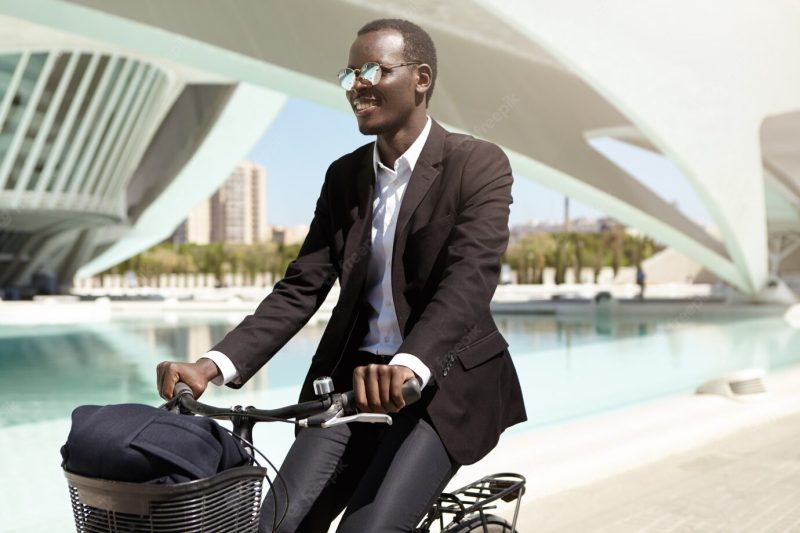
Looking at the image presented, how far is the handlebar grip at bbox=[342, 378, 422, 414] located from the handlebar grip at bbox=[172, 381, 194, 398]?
330mm

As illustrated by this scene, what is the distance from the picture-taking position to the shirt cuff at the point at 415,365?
6.25 feet

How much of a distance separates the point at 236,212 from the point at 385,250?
148 m

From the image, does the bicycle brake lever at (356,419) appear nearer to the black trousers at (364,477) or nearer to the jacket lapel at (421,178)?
the black trousers at (364,477)

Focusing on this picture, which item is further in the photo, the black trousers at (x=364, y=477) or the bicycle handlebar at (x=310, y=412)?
the black trousers at (x=364, y=477)

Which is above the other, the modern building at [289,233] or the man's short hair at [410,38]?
the modern building at [289,233]

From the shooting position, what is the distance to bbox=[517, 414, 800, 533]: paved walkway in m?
4.57

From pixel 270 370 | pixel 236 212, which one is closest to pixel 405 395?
pixel 270 370

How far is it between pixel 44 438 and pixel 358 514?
6210 mm

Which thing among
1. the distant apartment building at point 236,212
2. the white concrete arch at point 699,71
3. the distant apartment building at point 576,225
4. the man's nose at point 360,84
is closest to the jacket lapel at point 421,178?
the man's nose at point 360,84

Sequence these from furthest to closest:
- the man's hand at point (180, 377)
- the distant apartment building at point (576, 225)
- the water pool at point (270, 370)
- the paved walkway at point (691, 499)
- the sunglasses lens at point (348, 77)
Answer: the distant apartment building at point (576, 225)
the water pool at point (270, 370)
the paved walkway at point (691, 499)
the sunglasses lens at point (348, 77)
the man's hand at point (180, 377)

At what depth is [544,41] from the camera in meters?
17.6

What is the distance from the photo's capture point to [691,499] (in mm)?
5055

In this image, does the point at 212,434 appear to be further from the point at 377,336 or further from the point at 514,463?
the point at 514,463

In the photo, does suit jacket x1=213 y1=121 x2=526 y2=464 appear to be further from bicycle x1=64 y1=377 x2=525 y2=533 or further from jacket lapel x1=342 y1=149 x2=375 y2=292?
bicycle x1=64 y1=377 x2=525 y2=533
